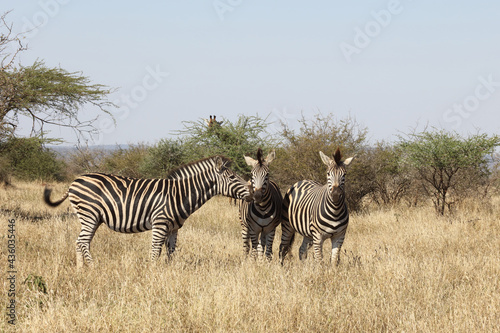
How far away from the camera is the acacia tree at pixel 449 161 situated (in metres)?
14.1

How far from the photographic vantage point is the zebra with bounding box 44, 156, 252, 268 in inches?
299

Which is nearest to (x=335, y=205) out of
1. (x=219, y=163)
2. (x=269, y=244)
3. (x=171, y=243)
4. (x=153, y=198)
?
(x=269, y=244)

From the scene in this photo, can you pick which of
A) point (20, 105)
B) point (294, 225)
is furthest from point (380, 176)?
point (20, 105)

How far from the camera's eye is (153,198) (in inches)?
304

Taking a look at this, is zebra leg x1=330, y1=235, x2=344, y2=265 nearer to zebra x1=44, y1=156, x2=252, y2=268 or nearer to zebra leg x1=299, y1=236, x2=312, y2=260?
zebra leg x1=299, y1=236, x2=312, y2=260

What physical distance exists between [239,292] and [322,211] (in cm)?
237

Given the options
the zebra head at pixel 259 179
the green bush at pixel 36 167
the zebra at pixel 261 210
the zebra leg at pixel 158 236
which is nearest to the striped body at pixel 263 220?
the zebra at pixel 261 210

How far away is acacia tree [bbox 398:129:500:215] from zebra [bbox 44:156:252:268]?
26.8 ft

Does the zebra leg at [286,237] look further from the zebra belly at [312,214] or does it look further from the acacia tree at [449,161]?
the acacia tree at [449,161]

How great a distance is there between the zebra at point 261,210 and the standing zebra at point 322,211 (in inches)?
12.6

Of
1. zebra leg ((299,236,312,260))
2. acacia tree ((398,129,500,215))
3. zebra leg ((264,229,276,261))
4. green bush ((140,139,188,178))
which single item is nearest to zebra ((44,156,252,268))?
zebra leg ((264,229,276,261))

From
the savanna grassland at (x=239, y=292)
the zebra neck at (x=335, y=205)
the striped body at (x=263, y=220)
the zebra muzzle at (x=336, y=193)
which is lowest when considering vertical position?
the savanna grassland at (x=239, y=292)

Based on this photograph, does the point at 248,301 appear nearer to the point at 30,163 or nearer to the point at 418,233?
the point at 418,233

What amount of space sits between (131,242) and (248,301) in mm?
Answer: 4960
